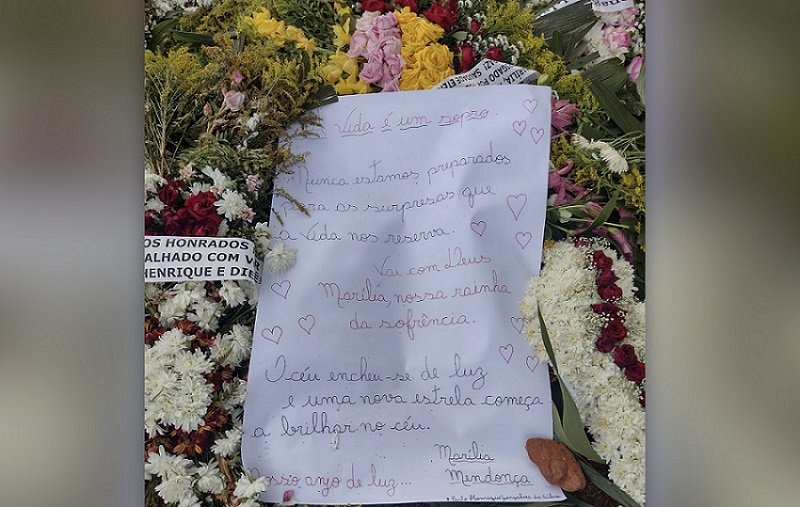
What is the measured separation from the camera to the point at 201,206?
62 centimetres

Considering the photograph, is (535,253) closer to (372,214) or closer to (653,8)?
(372,214)

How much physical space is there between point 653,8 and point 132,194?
0.71m

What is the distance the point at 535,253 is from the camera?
640 mm

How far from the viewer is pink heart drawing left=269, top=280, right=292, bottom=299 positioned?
0.64m

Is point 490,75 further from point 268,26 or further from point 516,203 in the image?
point 268,26

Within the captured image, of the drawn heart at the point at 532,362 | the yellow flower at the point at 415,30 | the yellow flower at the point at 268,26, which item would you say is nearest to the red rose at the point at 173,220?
the yellow flower at the point at 268,26

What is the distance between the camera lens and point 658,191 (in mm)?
657

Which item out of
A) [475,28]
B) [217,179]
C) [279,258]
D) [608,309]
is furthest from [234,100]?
[608,309]

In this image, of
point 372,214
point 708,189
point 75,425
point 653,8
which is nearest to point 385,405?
point 372,214

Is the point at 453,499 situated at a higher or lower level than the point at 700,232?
lower

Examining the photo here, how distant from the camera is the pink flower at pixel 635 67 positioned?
64 centimetres

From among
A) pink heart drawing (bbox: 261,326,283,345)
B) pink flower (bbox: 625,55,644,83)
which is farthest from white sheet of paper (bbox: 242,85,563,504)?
pink flower (bbox: 625,55,644,83)

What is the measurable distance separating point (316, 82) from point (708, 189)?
0.52 metres

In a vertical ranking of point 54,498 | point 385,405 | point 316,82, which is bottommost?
point 54,498
